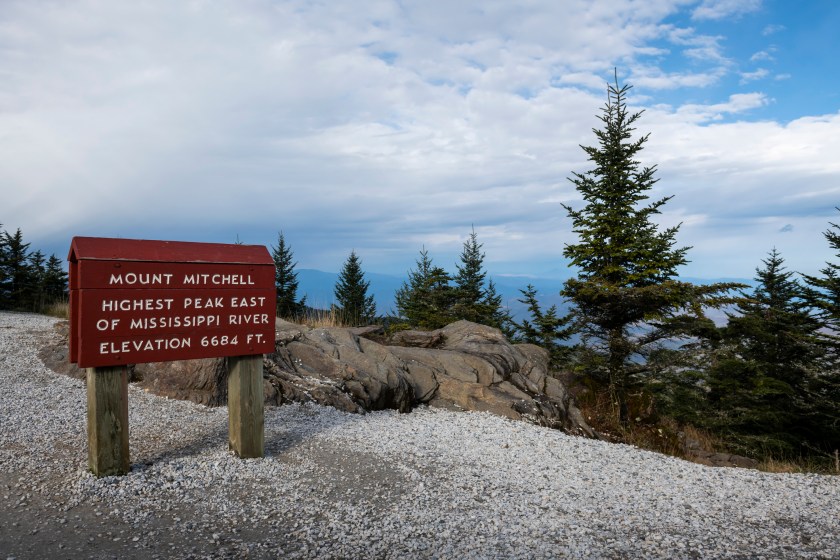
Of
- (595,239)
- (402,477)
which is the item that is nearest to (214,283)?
(402,477)

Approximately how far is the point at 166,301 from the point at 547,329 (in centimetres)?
1399

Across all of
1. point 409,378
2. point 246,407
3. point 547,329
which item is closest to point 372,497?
point 246,407

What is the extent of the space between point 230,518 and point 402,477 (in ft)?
6.84

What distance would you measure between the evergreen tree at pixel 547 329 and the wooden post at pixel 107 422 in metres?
13.0

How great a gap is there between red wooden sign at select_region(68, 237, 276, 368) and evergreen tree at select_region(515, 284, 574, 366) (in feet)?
38.4

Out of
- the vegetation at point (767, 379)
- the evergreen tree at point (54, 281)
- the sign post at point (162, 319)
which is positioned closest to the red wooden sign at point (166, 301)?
the sign post at point (162, 319)

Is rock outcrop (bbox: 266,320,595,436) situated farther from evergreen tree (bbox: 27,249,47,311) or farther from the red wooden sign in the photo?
evergreen tree (bbox: 27,249,47,311)

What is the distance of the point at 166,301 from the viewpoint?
6551 mm

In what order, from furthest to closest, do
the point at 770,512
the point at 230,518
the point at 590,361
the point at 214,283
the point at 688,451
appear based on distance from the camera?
the point at 590,361
the point at 688,451
the point at 214,283
the point at 770,512
the point at 230,518

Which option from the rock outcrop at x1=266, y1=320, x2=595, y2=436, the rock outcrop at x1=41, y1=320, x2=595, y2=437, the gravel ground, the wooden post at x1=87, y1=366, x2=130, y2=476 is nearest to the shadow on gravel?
the gravel ground

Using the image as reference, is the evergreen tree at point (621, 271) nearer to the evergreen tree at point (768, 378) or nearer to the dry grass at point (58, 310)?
the evergreen tree at point (768, 378)

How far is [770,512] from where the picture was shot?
20.7 ft

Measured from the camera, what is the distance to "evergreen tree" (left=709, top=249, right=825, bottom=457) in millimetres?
15031

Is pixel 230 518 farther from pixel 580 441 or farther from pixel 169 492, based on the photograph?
pixel 580 441
